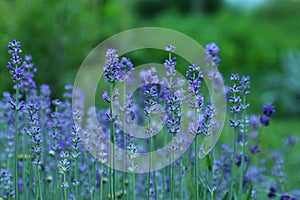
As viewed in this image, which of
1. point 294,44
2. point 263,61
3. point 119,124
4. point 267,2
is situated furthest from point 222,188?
point 267,2

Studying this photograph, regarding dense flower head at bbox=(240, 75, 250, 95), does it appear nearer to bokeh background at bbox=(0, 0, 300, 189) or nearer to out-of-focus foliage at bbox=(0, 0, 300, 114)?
bokeh background at bbox=(0, 0, 300, 189)

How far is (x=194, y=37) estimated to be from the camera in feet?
42.8

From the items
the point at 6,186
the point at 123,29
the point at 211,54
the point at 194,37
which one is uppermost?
the point at 194,37

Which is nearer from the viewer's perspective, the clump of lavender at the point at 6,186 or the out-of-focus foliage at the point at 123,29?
the clump of lavender at the point at 6,186

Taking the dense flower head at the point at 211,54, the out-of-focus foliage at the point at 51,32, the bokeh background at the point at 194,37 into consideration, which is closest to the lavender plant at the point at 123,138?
the dense flower head at the point at 211,54

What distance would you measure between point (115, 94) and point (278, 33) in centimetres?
1333

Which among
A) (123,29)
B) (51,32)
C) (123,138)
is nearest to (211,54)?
(123,138)

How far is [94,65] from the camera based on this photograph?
32.1 feet

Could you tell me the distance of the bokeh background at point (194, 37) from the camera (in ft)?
26.6

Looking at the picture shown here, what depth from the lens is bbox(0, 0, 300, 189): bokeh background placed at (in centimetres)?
809

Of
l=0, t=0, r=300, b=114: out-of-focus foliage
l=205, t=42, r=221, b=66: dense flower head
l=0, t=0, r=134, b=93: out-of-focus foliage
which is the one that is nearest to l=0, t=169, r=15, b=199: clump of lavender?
l=205, t=42, r=221, b=66: dense flower head

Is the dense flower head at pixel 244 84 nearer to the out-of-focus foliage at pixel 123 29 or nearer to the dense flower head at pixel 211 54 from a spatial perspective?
the dense flower head at pixel 211 54

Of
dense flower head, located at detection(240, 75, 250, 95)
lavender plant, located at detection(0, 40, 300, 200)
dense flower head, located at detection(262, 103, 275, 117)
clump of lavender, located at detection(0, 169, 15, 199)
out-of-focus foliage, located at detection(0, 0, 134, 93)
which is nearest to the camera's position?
lavender plant, located at detection(0, 40, 300, 200)

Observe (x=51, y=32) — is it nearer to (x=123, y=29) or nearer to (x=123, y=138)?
(x=123, y=29)
